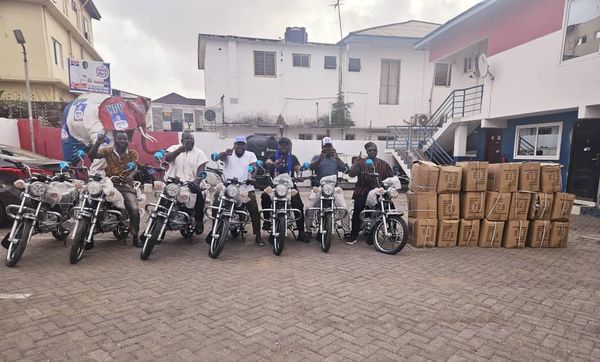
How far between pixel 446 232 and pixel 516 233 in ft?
4.05

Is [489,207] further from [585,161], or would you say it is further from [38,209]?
[38,209]

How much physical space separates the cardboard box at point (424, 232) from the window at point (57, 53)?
61.3 ft

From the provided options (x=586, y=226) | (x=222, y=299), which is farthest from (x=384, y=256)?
(x=586, y=226)

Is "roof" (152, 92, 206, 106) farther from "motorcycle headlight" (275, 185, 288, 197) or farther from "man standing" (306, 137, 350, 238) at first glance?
"motorcycle headlight" (275, 185, 288, 197)

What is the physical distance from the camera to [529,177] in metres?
5.81

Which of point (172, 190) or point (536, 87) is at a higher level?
point (536, 87)

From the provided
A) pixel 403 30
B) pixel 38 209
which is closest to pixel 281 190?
pixel 38 209

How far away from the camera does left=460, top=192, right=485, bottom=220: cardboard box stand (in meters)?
5.77

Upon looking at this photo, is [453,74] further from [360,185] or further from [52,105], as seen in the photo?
[52,105]

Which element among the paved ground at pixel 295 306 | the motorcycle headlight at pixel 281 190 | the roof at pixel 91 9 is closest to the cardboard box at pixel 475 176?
the paved ground at pixel 295 306

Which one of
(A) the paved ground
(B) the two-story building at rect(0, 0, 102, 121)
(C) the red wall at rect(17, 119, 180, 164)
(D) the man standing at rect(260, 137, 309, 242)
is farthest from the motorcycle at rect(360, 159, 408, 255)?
(B) the two-story building at rect(0, 0, 102, 121)

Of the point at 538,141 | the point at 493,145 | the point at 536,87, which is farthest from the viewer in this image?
the point at 493,145

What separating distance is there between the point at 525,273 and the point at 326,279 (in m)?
2.79

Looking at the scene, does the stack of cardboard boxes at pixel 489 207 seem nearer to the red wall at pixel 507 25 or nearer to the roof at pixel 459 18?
the red wall at pixel 507 25
